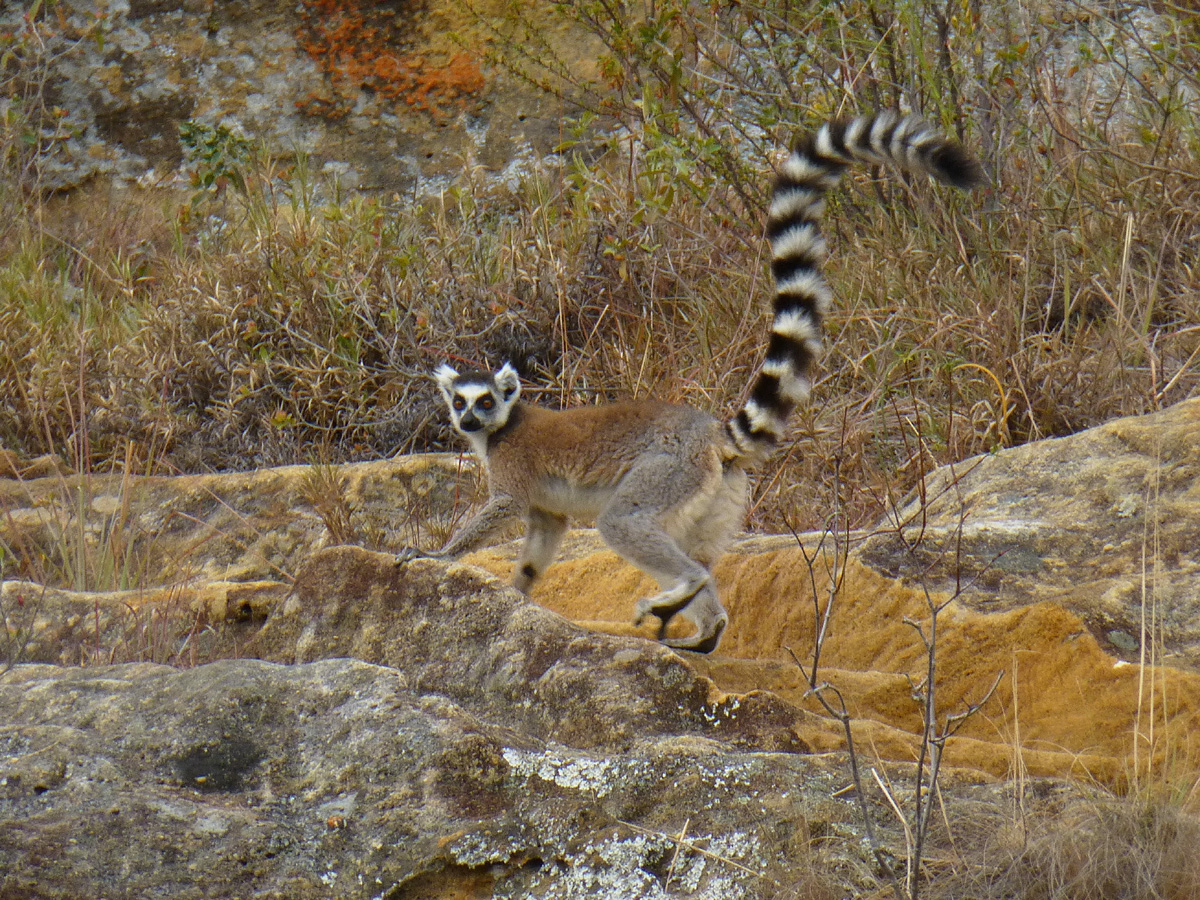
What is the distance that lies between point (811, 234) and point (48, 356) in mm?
4732

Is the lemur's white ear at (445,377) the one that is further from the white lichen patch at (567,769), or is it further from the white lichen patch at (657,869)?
the white lichen patch at (657,869)

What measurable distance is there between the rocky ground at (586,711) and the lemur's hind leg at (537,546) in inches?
12.2

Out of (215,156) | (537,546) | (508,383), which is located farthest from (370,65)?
(537,546)

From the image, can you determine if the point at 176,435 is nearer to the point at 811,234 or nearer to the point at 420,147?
the point at 420,147

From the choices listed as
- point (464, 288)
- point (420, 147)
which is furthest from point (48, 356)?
point (420, 147)

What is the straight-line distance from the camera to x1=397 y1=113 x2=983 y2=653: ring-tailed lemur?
4121 millimetres

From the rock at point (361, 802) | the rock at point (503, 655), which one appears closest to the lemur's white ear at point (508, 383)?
the rock at point (503, 655)

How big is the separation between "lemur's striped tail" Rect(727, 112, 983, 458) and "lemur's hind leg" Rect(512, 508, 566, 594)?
2.55ft

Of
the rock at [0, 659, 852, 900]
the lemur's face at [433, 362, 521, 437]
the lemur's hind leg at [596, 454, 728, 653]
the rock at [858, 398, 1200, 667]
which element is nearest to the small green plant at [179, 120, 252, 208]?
the lemur's face at [433, 362, 521, 437]

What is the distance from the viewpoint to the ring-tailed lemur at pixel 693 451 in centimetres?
412

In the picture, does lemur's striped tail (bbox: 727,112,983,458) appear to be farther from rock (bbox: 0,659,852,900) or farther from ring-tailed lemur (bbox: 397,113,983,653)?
rock (bbox: 0,659,852,900)

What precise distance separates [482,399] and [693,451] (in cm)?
101

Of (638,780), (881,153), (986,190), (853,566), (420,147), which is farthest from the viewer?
(420,147)

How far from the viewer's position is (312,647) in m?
3.36
